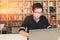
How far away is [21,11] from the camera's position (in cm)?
550

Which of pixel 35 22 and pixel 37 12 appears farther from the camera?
pixel 35 22

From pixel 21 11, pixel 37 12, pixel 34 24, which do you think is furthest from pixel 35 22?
pixel 21 11

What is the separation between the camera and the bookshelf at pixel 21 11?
543cm

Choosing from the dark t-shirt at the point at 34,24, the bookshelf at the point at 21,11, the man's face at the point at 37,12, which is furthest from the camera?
the bookshelf at the point at 21,11

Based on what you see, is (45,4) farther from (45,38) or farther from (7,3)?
(45,38)

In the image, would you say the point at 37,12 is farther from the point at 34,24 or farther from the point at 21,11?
the point at 21,11

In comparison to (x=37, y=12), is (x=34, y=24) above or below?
below

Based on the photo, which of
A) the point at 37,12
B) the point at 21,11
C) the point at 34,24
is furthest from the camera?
the point at 21,11

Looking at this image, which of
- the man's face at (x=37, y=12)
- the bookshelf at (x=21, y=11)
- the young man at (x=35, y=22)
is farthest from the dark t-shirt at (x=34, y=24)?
the bookshelf at (x=21, y=11)

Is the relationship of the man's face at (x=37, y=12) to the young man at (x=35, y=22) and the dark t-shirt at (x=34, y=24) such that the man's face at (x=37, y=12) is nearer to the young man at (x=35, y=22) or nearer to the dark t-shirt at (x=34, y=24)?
the young man at (x=35, y=22)

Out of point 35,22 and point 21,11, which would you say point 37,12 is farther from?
point 21,11

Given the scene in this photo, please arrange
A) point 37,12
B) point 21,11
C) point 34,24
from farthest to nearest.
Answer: point 21,11 < point 34,24 < point 37,12

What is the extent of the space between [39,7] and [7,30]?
3.56m

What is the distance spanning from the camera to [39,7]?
214cm
